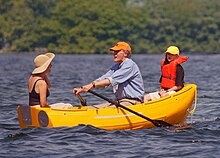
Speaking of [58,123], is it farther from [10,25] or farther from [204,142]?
[10,25]


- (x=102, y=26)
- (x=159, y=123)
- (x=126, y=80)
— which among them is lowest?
(x=159, y=123)

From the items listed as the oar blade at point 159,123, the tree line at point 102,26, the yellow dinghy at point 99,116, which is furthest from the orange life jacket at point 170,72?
the tree line at point 102,26

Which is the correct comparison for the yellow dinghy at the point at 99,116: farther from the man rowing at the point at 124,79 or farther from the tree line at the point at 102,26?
the tree line at the point at 102,26

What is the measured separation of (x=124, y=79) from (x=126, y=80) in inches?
2.9

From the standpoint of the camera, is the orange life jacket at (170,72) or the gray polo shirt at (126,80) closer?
the gray polo shirt at (126,80)

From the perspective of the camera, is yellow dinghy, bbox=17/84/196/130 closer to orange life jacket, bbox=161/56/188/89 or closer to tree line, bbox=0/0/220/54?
orange life jacket, bbox=161/56/188/89

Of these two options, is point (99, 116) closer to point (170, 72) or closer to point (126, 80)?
point (126, 80)

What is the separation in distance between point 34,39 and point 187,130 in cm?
7178

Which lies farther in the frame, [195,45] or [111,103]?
[195,45]

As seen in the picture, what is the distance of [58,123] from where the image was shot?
1120cm

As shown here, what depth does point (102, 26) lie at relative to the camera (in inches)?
3445

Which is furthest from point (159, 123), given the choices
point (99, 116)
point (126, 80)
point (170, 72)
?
point (170, 72)

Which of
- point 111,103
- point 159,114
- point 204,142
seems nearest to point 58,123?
point 111,103

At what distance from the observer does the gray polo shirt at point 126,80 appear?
11.2 metres
